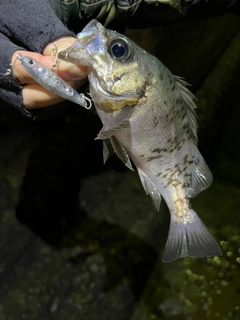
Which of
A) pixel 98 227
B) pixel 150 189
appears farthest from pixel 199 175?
pixel 98 227

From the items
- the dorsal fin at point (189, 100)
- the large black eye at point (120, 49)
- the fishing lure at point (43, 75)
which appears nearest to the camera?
the fishing lure at point (43, 75)

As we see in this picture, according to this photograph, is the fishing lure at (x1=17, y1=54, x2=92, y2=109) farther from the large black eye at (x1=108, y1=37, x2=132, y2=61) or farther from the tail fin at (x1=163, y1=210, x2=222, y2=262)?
the tail fin at (x1=163, y1=210, x2=222, y2=262)

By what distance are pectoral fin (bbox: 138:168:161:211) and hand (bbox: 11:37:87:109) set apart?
346 mm

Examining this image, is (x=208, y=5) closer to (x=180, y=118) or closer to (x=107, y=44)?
(x=180, y=118)

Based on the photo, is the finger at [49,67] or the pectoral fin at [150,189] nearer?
the finger at [49,67]

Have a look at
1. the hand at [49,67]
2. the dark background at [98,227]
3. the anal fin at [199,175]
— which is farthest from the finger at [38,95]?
the dark background at [98,227]

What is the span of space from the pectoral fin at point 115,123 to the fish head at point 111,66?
1 cm

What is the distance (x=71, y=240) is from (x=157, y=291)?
52 centimetres

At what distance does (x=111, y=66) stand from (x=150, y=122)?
0.67 ft

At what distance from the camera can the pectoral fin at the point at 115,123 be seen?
3.50 feet

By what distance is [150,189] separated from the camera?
129 cm

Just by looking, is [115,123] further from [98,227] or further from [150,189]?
[98,227]

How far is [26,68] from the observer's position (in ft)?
3.22

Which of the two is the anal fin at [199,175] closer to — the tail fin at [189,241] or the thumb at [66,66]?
the tail fin at [189,241]
